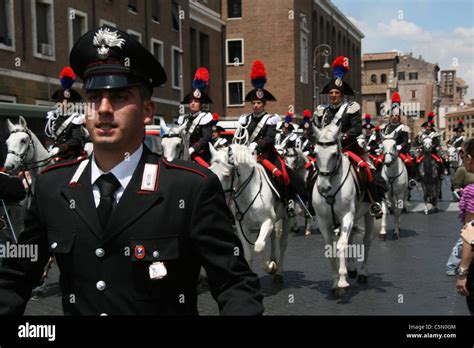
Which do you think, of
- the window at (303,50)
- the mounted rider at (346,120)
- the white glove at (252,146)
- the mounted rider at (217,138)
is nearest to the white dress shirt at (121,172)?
the white glove at (252,146)

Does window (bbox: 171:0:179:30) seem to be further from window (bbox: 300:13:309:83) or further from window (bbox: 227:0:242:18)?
window (bbox: 300:13:309:83)

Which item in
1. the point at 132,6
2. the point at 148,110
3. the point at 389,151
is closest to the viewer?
the point at 148,110

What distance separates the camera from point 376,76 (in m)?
92.6

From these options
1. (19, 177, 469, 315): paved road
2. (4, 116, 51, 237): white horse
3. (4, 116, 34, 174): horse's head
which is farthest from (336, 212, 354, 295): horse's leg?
(4, 116, 34, 174): horse's head

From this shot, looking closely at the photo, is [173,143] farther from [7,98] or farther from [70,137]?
[7,98]

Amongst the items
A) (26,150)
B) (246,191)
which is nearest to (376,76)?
(26,150)

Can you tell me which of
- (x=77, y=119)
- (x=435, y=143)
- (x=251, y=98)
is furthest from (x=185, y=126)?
(x=435, y=143)

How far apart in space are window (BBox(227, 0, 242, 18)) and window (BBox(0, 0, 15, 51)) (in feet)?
95.6

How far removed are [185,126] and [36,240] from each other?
7.20 metres

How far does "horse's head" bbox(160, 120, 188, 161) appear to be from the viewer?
350 inches

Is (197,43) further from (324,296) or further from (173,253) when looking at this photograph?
(173,253)

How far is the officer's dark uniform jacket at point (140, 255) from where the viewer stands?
238cm

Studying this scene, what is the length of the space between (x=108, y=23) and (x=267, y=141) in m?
22.7

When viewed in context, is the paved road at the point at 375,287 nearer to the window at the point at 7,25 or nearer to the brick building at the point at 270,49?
the window at the point at 7,25
